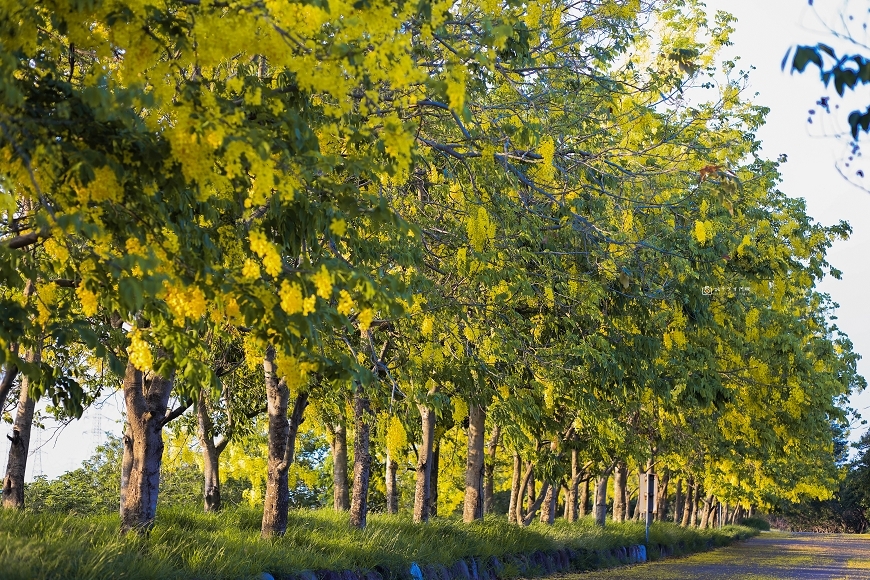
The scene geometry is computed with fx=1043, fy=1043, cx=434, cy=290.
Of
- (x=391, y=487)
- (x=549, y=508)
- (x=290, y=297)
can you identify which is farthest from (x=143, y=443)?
(x=549, y=508)

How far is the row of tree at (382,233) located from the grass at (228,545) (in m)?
0.66

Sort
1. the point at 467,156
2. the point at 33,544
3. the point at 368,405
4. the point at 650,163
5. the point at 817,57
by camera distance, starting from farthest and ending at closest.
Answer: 1. the point at 368,405
2. the point at 650,163
3. the point at 467,156
4. the point at 33,544
5. the point at 817,57

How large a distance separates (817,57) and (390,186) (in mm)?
6834

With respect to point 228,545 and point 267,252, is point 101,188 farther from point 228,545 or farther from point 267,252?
point 228,545

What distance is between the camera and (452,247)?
1096cm

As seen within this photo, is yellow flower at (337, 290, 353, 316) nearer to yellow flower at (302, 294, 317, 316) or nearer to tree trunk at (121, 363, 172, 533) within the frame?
yellow flower at (302, 294, 317, 316)

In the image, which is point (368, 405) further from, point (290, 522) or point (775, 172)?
point (775, 172)

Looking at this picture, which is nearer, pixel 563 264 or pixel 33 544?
pixel 33 544

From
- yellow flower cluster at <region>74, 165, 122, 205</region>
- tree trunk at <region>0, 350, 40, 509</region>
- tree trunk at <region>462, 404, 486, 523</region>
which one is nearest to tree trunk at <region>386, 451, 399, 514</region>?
tree trunk at <region>462, 404, 486, 523</region>

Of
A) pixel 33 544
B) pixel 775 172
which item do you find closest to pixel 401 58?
pixel 33 544

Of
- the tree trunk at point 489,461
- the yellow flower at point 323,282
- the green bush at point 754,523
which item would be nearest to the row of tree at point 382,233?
the yellow flower at point 323,282

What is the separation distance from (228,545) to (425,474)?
7336 mm

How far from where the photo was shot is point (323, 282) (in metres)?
5.30

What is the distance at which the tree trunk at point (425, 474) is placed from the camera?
16508 millimetres
